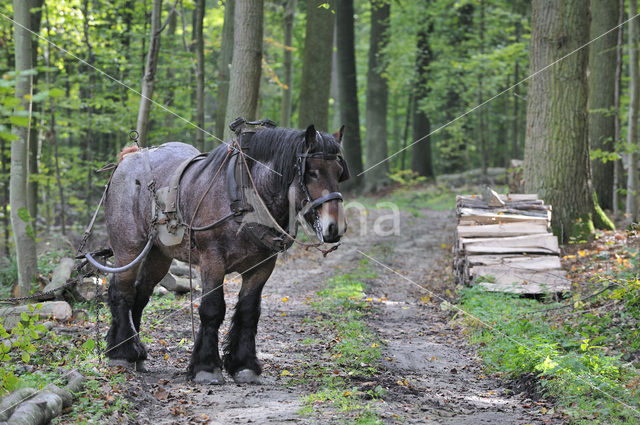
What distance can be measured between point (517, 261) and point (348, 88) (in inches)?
697

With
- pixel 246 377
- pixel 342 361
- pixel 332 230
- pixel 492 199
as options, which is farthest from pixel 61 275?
pixel 492 199

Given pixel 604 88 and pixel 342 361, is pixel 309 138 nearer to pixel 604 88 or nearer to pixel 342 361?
pixel 342 361

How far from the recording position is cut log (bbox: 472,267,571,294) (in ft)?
28.1

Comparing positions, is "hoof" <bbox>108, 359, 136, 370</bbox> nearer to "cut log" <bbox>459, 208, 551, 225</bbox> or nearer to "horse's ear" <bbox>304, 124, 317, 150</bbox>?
"horse's ear" <bbox>304, 124, 317, 150</bbox>

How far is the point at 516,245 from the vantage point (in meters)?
9.69

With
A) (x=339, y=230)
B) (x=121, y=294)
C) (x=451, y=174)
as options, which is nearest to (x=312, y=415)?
(x=339, y=230)

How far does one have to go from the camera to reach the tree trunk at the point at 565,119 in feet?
36.4

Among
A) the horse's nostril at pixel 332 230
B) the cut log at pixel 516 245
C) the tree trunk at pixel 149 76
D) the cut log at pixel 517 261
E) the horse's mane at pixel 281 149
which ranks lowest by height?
the cut log at pixel 517 261

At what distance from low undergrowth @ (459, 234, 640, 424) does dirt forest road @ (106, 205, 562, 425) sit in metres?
0.23

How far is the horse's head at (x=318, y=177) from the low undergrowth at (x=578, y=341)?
7.43 feet

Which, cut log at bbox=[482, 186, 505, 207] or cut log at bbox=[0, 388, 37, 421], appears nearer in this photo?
cut log at bbox=[0, 388, 37, 421]

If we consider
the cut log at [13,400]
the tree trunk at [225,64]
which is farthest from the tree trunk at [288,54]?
the cut log at [13,400]

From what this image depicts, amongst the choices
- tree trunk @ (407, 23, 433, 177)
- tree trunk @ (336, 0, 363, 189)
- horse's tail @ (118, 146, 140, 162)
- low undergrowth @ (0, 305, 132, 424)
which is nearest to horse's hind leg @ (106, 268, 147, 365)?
low undergrowth @ (0, 305, 132, 424)

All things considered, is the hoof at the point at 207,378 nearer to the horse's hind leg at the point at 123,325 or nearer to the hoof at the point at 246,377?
the hoof at the point at 246,377
